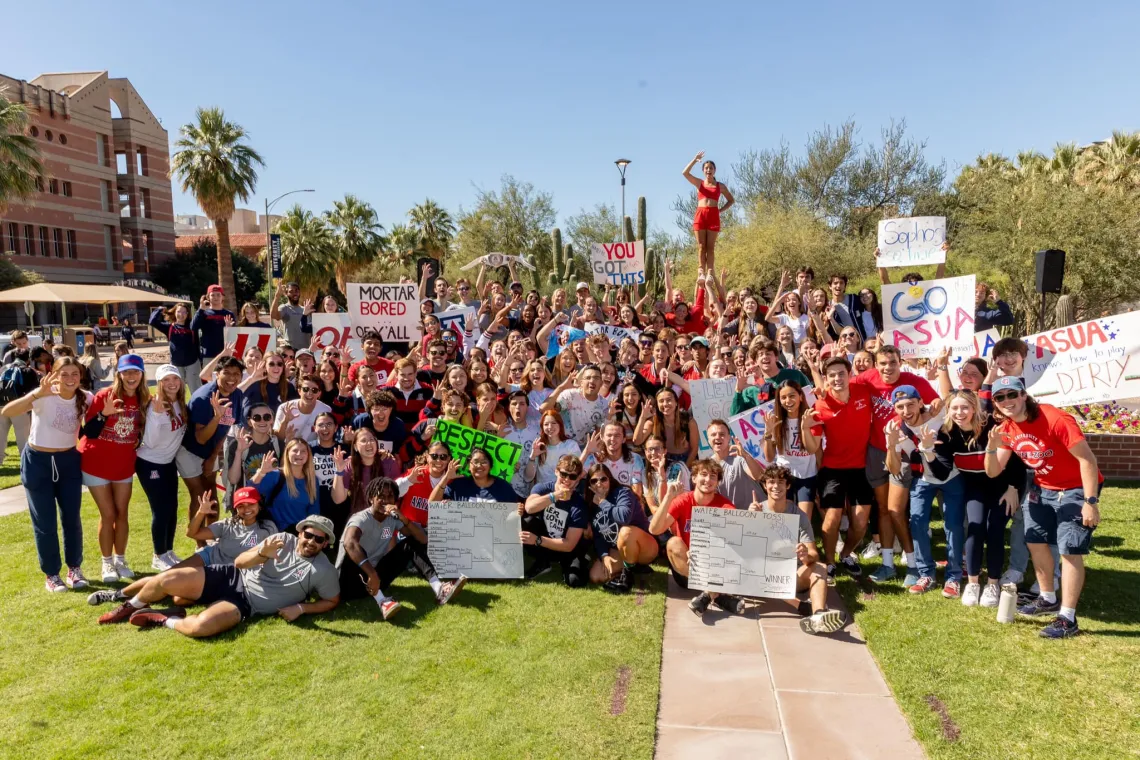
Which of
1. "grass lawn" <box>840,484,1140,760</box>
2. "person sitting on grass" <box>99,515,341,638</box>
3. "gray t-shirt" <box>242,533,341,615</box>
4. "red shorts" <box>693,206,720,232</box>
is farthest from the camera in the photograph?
"red shorts" <box>693,206,720,232</box>

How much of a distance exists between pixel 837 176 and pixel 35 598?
36092 mm

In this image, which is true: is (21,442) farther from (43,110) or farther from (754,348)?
(43,110)

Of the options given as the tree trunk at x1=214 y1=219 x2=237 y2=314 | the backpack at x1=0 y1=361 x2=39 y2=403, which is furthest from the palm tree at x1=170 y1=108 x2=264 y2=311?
the backpack at x1=0 y1=361 x2=39 y2=403

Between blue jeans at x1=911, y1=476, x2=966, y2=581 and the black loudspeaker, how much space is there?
7601mm

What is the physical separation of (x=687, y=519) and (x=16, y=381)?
29.0ft

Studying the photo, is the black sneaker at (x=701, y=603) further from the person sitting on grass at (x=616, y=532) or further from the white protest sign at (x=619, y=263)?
the white protest sign at (x=619, y=263)

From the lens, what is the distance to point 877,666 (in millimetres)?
5004

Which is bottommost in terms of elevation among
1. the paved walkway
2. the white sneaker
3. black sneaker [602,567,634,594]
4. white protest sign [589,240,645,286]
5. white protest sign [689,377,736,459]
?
the paved walkway

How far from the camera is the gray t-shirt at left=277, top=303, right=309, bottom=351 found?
1056 centimetres

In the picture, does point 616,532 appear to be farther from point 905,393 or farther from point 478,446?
point 905,393

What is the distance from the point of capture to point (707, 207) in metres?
12.4

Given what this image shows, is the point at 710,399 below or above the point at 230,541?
above

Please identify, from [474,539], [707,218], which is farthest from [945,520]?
[707,218]

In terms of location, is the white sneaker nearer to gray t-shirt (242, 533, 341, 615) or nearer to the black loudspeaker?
gray t-shirt (242, 533, 341, 615)
